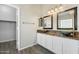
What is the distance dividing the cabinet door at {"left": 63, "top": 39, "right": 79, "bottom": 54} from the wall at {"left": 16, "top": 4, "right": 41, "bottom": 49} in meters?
0.81

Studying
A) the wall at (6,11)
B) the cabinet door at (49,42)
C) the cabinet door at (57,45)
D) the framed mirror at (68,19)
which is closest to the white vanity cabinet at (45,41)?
the cabinet door at (49,42)

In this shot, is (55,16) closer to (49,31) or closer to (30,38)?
(49,31)

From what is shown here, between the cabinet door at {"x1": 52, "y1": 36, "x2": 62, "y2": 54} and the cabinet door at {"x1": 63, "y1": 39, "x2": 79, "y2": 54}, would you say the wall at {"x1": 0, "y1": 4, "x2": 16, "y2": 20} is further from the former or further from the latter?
the cabinet door at {"x1": 63, "y1": 39, "x2": 79, "y2": 54}

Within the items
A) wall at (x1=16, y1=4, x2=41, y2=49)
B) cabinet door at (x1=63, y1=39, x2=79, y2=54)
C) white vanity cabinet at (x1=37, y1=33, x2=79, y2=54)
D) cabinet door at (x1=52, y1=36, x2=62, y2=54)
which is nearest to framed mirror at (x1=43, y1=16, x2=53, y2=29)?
white vanity cabinet at (x1=37, y1=33, x2=79, y2=54)

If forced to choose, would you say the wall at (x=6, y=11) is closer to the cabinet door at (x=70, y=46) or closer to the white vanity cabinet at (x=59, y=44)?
the white vanity cabinet at (x=59, y=44)

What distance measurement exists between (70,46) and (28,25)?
4.29 ft

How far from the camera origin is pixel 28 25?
2.72m

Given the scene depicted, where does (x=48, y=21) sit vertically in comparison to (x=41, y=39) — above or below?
above

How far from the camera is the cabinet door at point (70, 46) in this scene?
1839mm

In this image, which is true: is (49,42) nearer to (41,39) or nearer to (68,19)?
(41,39)

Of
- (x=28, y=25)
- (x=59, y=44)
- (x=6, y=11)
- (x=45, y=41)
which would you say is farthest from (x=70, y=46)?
(x=6, y=11)

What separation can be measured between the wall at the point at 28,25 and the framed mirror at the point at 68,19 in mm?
658
